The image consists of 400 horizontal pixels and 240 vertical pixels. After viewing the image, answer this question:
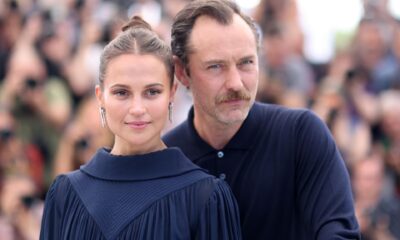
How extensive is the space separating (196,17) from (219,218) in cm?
71

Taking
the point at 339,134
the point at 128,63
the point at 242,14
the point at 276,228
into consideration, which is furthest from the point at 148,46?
the point at 339,134

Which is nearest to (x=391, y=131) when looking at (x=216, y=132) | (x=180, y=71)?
(x=216, y=132)

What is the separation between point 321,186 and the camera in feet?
8.59

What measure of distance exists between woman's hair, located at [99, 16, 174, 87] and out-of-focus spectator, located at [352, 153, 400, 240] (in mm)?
2542

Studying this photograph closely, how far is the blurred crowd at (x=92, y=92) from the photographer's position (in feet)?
15.5

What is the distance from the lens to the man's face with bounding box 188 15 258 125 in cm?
260

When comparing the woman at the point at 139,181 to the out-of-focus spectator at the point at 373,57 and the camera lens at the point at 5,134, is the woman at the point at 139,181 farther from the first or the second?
the out-of-focus spectator at the point at 373,57

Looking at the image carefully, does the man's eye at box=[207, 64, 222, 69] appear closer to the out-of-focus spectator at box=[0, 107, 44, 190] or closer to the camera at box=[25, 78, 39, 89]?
the out-of-focus spectator at box=[0, 107, 44, 190]

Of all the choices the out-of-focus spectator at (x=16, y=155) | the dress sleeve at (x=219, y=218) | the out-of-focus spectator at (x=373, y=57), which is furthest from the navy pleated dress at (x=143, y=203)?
the out-of-focus spectator at (x=373, y=57)

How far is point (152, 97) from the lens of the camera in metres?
2.42

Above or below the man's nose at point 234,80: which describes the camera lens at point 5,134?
below

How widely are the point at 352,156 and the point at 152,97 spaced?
2.75 m

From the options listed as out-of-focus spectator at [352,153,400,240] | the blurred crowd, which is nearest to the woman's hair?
the blurred crowd

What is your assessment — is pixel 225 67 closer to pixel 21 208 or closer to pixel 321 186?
pixel 321 186
